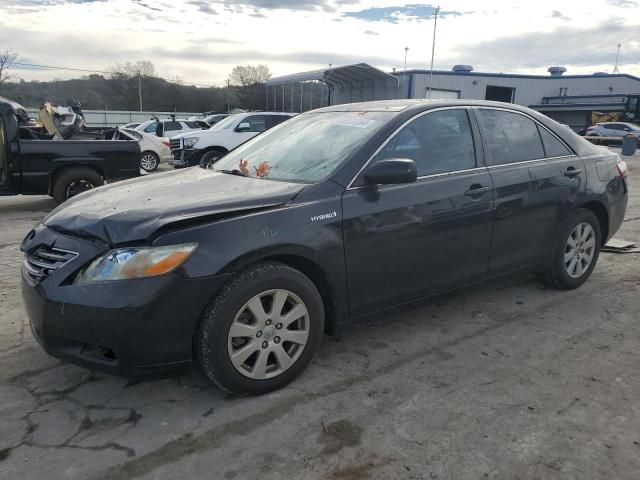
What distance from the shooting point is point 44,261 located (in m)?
2.96

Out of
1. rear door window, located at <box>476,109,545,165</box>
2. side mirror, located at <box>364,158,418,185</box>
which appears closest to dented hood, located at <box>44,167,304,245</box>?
side mirror, located at <box>364,158,418,185</box>

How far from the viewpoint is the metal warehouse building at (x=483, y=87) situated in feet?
103

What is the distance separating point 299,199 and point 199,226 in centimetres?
64

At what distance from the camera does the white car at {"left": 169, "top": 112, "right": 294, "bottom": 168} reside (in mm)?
14000

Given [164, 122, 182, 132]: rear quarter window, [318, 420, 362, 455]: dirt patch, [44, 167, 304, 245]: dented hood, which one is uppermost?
[44, 167, 304, 245]: dented hood

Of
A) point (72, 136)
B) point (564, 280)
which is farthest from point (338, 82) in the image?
point (564, 280)

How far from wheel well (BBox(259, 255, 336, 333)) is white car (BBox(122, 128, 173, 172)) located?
44.9 ft

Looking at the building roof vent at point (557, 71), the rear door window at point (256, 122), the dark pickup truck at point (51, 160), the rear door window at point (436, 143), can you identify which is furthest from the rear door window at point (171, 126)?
the building roof vent at point (557, 71)

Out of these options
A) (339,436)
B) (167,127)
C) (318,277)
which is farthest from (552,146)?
(167,127)

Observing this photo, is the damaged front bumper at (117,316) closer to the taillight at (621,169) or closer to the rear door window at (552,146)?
the rear door window at (552,146)

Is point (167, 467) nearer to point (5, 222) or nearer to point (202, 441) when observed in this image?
point (202, 441)

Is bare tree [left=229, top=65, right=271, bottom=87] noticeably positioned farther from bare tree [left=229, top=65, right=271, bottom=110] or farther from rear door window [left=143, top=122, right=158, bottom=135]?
rear door window [left=143, top=122, right=158, bottom=135]

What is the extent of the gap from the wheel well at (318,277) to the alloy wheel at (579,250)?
8.28ft

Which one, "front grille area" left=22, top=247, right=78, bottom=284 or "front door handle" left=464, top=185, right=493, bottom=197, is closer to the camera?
"front grille area" left=22, top=247, right=78, bottom=284
